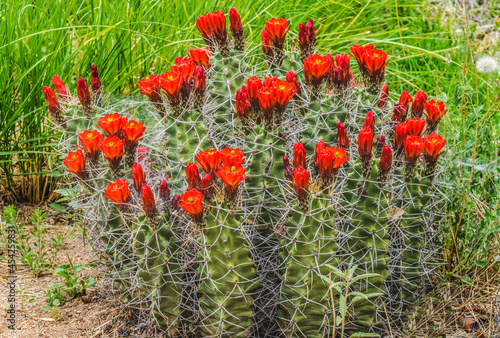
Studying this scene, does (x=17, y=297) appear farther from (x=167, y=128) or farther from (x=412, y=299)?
(x=412, y=299)

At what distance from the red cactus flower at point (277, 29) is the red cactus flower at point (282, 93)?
0.44m

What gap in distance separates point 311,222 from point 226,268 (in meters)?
0.38

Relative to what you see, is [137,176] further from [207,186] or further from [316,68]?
[316,68]

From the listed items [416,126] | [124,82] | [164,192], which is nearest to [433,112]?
[416,126]

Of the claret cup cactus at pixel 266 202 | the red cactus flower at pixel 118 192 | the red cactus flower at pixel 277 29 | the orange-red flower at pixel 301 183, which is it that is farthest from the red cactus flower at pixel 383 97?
the red cactus flower at pixel 118 192

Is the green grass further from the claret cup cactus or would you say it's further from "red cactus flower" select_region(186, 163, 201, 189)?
"red cactus flower" select_region(186, 163, 201, 189)

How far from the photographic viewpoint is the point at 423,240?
2.21 m

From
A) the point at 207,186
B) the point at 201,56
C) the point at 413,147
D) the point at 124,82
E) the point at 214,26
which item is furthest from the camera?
the point at 124,82

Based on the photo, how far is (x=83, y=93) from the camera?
8.03ft

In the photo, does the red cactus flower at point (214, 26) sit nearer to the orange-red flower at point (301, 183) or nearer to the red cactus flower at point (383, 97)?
the red cactus flower at point (383, 97)

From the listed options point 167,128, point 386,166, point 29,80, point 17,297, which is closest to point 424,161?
point 386,166

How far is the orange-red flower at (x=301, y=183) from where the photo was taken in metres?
1.75

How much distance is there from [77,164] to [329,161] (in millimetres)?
1108

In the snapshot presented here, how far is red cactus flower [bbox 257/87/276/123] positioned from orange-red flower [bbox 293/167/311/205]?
310 millimetres
